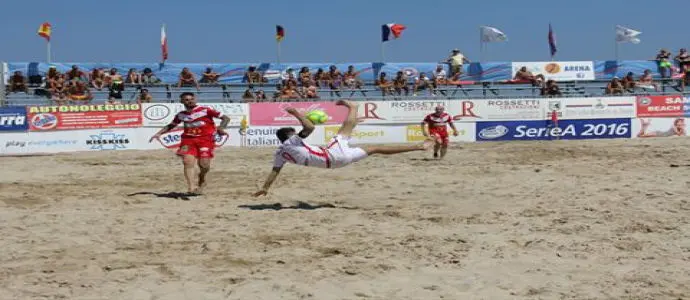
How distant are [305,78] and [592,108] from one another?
31.6 ft

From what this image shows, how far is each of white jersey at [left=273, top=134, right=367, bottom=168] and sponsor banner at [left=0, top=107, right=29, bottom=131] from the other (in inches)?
546

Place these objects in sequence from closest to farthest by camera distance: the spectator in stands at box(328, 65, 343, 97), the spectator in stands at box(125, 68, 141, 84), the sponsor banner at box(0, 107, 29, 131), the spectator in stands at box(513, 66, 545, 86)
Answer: the sponsor banner at box(0, 107, 29, 131)
the spectator in stands at box(125, 68, 141, 84)
the spectator in stands at box(328, 65, 343, 97)
the spectator in stands at box(513, 66, 545, 86)

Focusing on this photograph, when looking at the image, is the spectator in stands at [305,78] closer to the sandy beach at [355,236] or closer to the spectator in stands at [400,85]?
the spectator in stands at [400,85]

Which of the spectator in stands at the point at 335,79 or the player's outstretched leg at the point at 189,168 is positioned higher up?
the spectator in stands at the point at 335,79

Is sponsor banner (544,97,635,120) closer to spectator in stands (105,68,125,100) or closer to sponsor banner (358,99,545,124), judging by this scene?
sponsor banner (358,99,545,124)

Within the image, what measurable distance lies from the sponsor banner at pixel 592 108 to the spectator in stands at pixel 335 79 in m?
6.94

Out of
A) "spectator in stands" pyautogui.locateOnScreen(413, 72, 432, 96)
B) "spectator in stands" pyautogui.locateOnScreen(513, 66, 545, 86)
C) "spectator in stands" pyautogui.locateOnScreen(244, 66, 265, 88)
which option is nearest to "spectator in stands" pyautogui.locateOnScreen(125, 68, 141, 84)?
"spectator in stands" pyautogui.locateOnScreen(244, 66, 265, 88)

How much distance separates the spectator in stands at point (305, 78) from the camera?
84.1 ft

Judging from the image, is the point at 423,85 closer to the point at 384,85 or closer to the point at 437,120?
the point at 384,85

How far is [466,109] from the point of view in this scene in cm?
2491

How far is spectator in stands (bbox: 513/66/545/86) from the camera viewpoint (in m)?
28.1

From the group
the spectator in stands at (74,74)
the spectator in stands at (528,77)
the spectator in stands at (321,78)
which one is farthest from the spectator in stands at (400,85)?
the spectator in stands at (74,74)

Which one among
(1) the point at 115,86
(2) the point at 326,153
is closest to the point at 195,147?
(2) the point at 326,153

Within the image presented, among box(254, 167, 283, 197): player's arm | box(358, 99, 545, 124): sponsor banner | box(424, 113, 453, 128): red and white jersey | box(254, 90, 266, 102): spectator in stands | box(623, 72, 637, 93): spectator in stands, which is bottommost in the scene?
box(254, 167, 283, 197): player's arm
